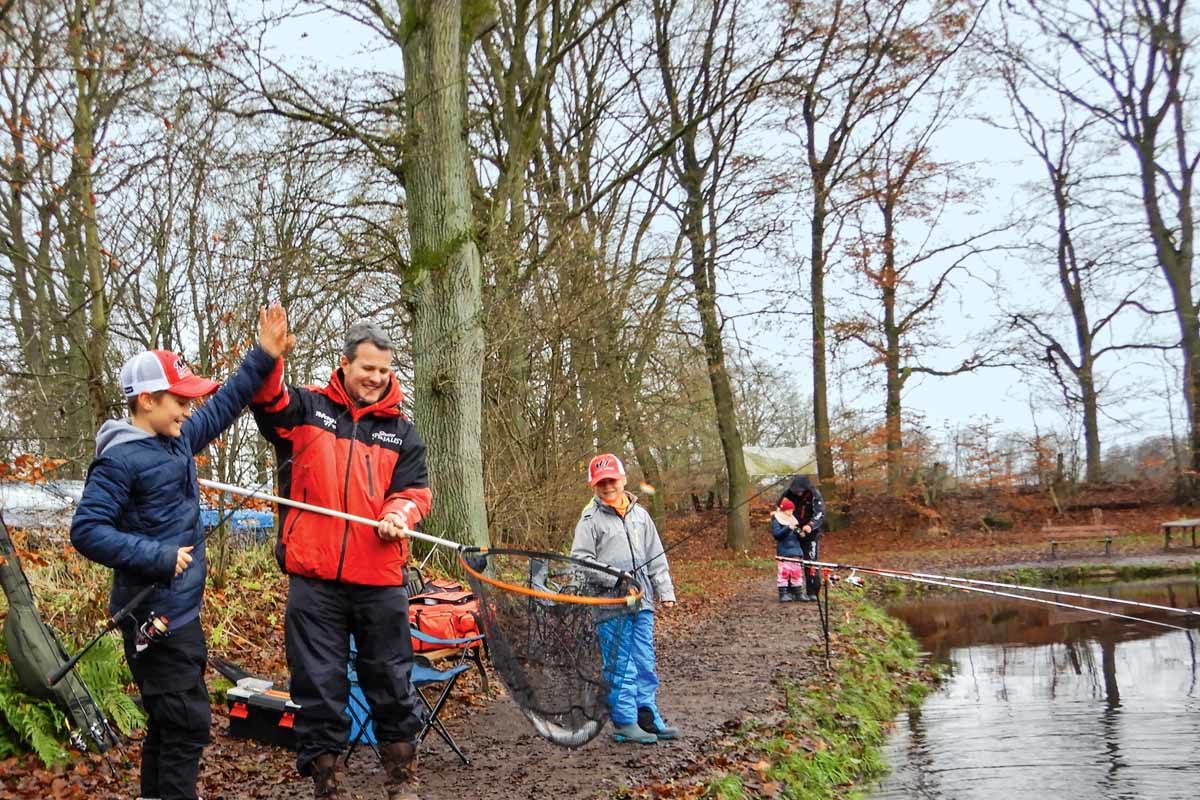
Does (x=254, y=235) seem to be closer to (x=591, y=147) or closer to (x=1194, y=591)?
(x=591, y=147)

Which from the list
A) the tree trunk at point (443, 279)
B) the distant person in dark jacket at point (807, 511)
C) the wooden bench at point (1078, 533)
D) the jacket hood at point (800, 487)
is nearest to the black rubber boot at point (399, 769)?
the tree trunk at point (443, 279)

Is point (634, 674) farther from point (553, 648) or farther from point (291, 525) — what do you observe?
point (291, 525)

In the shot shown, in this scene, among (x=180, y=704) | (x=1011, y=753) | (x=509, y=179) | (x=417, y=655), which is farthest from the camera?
(x=509, y=179)

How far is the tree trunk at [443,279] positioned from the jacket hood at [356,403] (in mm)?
5244

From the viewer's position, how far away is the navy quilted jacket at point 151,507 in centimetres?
395

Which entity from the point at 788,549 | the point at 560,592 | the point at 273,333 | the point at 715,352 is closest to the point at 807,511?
the point at 788,549

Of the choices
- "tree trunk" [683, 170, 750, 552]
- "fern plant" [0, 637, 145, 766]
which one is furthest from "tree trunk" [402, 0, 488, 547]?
"tree trunk" [683, 170, 750, 552]

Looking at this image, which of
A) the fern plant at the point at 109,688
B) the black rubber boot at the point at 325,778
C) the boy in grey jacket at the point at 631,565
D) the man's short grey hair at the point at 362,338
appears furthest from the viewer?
the boy in grey jacket at the point at 631,565

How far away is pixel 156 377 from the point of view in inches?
164

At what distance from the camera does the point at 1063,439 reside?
3206cm

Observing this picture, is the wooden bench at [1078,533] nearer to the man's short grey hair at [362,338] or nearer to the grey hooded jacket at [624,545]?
the grey hooded jacket at [624,545]

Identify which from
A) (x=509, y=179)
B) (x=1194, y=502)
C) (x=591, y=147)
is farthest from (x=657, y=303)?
(x=1194, y=502)

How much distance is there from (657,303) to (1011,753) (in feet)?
42.9

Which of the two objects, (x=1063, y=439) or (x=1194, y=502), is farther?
(x=1063, y=439)
